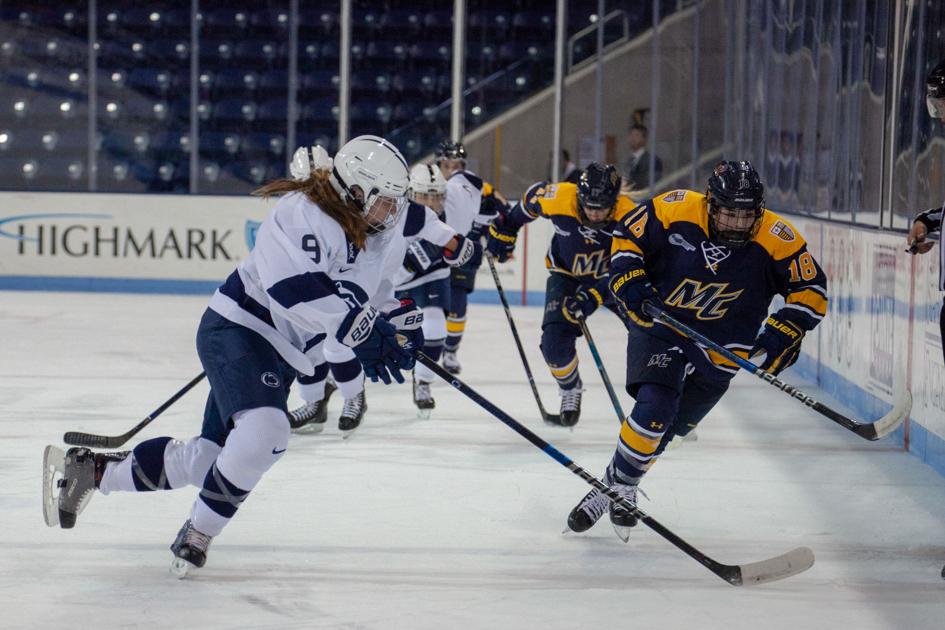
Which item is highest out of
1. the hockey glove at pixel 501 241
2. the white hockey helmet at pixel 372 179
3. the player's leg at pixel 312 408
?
the white hockey helmet at pixel 372 179

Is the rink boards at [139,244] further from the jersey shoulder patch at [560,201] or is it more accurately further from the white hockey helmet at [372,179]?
the white hockey helmet at [372,179]

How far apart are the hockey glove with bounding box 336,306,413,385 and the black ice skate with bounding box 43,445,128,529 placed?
637 millimetres

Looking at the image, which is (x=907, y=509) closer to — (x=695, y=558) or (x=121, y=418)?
(x=695, y=558)

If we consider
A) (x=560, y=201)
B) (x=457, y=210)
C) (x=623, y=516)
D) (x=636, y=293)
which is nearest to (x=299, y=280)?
(x=636, y=293)

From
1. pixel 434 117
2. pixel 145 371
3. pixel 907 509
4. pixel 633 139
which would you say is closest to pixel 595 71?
pixel 633 139

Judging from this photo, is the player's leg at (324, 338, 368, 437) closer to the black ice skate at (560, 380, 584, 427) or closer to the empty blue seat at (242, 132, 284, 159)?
the black ice skate at (560, 380, 584, 427)

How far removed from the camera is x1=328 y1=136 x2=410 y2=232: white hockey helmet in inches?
115

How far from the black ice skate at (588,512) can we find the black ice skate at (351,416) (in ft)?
5.07

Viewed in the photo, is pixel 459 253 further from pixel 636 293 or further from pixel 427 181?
Answer: pixel 636 293

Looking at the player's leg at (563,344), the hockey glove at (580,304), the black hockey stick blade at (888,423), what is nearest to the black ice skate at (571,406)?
the player's leg at (563,344)

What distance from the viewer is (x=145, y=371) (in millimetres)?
6266

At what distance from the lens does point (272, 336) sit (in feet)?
9.75

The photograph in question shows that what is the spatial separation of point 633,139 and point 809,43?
127 inches

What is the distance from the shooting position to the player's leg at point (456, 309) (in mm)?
6203
